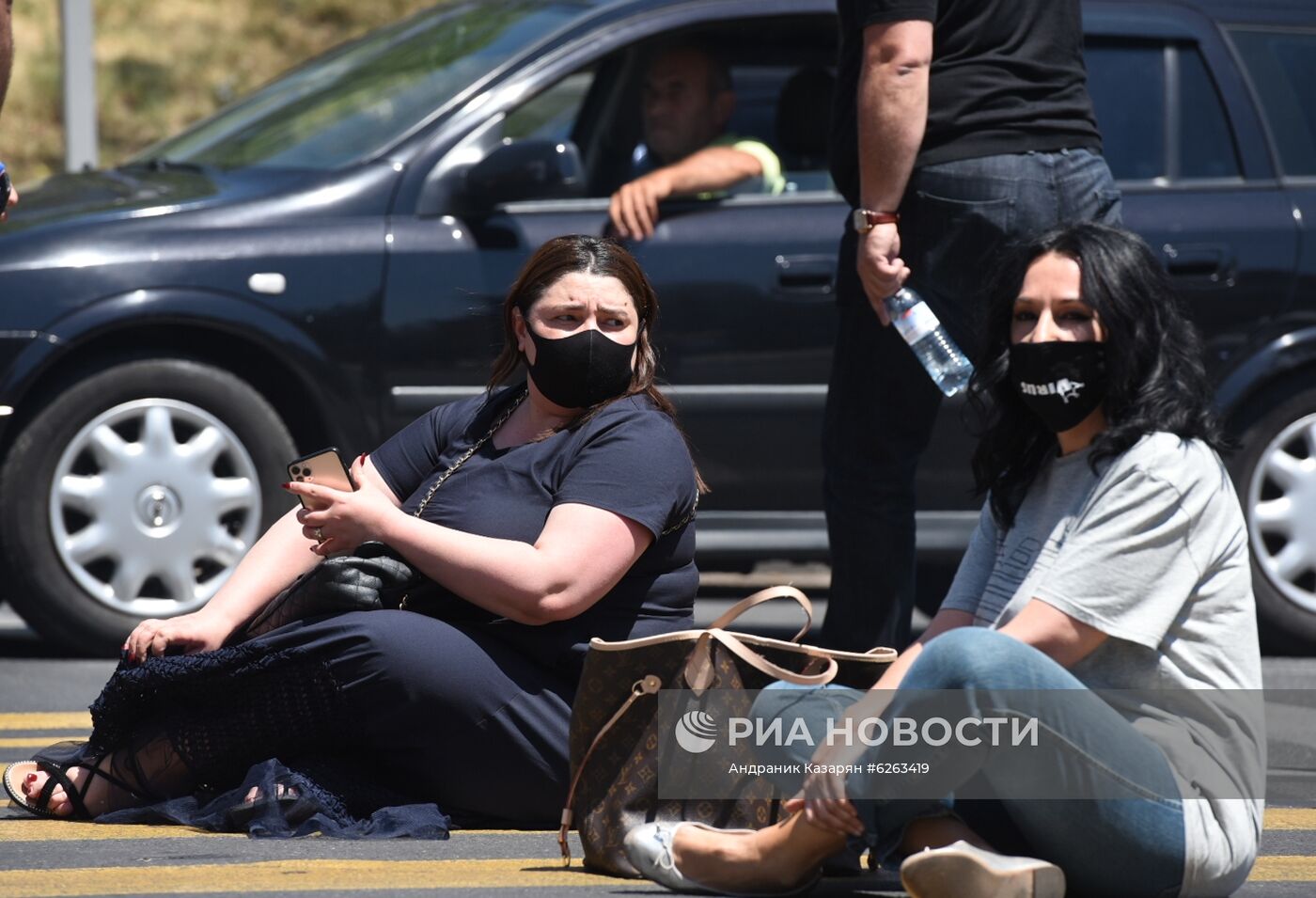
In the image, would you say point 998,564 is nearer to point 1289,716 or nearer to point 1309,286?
point 1289,716

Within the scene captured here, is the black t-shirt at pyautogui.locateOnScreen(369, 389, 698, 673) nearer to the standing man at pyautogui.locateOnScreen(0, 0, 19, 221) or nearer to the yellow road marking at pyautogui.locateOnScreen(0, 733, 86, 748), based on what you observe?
the yellow road marking at pyautogui.locateOnScreen(0, 733, 86, 748)

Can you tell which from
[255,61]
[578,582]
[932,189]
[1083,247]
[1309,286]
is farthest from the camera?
[255,61]

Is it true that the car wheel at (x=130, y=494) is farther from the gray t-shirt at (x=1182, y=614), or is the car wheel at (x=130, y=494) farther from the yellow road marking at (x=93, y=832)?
the gray t-shirt at (x=1182, y=614)

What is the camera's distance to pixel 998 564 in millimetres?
3355

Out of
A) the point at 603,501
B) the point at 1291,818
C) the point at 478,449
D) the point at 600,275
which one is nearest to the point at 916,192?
the point at 600,275

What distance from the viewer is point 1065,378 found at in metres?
3.26

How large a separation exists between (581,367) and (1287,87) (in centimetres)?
338

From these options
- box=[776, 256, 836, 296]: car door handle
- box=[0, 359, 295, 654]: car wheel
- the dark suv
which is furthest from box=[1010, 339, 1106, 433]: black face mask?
box=[0, 359, 295, 654]: car wheel

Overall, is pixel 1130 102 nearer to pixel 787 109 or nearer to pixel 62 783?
pixel 787 109

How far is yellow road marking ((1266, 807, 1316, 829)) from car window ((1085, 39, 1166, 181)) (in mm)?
2522

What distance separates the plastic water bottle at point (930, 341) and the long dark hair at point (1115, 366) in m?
0.96

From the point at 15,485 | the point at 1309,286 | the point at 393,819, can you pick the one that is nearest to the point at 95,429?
the point at 15,485

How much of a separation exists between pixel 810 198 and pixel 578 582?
2.69 meters

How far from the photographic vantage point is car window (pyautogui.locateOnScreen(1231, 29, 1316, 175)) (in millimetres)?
6348
